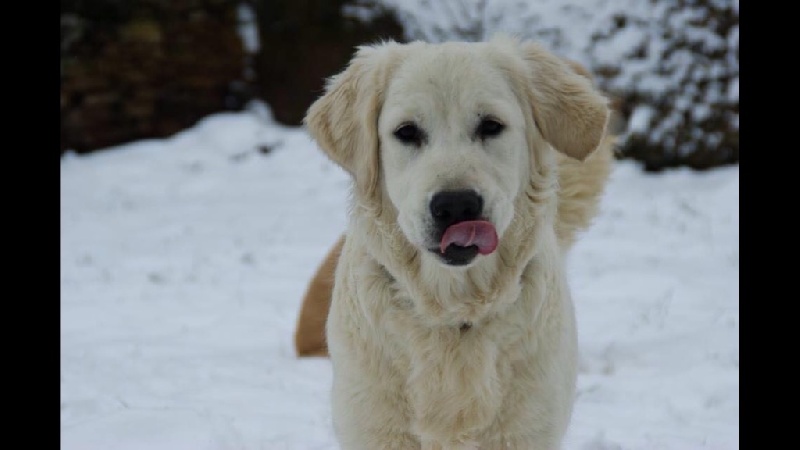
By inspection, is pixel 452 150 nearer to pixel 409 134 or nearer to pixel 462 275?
pixel 409 134

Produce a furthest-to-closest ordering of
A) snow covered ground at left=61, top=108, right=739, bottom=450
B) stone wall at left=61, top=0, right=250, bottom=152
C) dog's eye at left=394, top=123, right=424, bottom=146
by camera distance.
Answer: stone wall at left=61, top=0, right=250, bottom=152
snow covered ground at left=61, top=108, right=739, bottom=450
dog's eye at left=394, top=123, right=424, bottom=146

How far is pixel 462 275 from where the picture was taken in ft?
10.2

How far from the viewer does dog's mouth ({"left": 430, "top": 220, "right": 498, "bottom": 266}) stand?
2.82 metres

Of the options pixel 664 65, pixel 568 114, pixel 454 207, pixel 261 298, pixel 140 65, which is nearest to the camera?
pixel 454 207

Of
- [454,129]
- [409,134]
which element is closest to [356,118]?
[409,134]

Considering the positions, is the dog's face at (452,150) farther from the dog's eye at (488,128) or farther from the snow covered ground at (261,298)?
the snow covered ground at (261,298)

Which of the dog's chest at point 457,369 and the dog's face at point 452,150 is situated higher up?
the dog's face at point 452,150

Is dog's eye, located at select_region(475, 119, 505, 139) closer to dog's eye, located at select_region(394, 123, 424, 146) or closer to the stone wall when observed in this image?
dog's eye, located at select_region(394, 123, 424, 146)

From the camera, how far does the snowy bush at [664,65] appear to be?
9695 mm

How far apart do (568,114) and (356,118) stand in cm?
70

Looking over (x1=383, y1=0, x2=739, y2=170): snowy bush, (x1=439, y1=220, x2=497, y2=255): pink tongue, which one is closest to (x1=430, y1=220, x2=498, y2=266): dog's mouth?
(x1=439, y1=220, x2=497, y2=255): pink tongue

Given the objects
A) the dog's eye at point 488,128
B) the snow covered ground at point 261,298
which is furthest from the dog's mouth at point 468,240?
the snow covered ground at point 261,298

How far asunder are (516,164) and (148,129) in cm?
900
